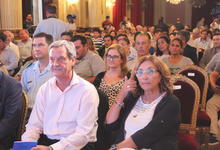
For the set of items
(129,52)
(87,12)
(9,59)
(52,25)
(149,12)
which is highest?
(149,12)

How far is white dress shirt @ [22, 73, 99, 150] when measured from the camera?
236 cm

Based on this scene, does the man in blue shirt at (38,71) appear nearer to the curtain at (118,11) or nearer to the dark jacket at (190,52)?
the dark jacket at (190,52)

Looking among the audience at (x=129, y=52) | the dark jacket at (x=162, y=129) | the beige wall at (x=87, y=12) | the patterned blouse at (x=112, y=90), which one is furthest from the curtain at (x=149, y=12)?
the dark jacket at (x=162, y=129)

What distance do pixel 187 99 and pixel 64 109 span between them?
4.44 ft

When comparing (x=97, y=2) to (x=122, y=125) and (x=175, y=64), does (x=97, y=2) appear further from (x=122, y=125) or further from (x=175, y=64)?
(x=122, y=125)

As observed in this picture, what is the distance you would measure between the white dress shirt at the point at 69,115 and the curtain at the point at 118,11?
16564mm

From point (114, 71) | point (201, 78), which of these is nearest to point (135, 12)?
point (201, 78)

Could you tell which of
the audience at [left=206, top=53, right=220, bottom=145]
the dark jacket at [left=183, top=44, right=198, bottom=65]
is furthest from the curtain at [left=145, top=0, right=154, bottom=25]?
the audience at [left=206, top=53, right=220, bottom=145]

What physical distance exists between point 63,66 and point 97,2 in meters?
12.7

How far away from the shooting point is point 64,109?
2.41 metres

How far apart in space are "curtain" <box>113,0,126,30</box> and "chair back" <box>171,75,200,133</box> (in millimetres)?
15741

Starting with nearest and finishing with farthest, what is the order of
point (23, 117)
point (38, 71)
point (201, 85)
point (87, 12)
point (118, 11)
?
point (23, 117) → point (38, 71) → point (201, 85) → point (87, 12) → point (118, 11)

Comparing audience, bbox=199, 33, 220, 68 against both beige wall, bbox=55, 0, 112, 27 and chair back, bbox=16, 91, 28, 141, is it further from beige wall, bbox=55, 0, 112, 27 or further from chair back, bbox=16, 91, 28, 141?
beige wall, bbox=55, 0, 112, 27

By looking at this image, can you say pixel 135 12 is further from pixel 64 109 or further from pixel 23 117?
pixel 64 109
